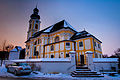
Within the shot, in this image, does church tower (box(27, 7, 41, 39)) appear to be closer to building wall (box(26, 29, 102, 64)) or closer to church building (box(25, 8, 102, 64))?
church building (box(25, 8, 102, 64))

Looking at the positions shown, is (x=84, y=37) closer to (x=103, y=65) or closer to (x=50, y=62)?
(x=103, y=65)

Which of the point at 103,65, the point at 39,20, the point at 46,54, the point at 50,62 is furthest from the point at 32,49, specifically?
the point at 103,65

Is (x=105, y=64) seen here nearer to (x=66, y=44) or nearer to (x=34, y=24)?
(x=66, y=44)

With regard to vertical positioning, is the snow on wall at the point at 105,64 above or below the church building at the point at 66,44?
below

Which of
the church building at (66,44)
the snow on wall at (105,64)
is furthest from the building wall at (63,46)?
the snow on wall at (105,64)

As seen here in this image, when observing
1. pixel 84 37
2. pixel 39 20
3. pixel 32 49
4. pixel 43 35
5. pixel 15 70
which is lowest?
pixel 15 70

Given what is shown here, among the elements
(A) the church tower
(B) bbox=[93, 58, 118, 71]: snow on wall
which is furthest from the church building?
(A) the church tower

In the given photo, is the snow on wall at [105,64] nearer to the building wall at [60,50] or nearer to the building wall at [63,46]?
the building wall at [63,46]

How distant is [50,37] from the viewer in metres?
26.8

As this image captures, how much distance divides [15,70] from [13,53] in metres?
19.6

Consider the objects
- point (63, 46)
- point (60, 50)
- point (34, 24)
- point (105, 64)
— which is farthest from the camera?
point (34, 24)

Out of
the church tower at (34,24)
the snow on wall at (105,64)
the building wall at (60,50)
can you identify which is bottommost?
the snow on wall at (105,64)

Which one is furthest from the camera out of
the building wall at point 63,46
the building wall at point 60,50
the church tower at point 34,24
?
the church tower at point 34,24

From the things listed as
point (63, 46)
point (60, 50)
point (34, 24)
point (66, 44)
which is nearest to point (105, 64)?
point (66, 44)
